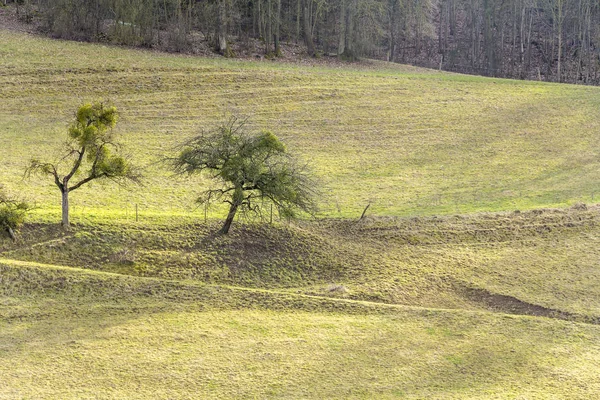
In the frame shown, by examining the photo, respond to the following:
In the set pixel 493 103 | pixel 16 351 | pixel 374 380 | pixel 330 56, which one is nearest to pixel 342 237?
pixel 374 380

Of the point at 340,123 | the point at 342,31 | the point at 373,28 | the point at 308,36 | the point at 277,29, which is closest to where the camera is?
the point at 340,123

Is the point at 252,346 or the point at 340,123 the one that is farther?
the point at 340,123

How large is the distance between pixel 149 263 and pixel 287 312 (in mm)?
6477

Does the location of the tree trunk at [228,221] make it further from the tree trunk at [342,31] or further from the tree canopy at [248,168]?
the tree trunk at [342,31]

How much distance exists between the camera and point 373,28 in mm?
73438

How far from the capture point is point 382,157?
4731cm

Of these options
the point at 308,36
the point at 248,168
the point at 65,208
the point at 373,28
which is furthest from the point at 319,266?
the point at 373,28

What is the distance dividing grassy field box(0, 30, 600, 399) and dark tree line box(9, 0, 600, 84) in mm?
11639

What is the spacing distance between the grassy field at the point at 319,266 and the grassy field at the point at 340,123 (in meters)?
0.21

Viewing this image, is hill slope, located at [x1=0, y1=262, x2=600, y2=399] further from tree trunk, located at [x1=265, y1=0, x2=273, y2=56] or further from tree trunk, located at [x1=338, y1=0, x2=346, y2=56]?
tree trunk, located at [x1=338, y1=0, x2=346, y2=56]

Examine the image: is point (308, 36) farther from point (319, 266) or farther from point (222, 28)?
point (319, 266)

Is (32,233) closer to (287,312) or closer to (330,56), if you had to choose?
(287,312)

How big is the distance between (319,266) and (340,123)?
75.4ft

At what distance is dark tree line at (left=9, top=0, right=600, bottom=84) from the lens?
215 feet
